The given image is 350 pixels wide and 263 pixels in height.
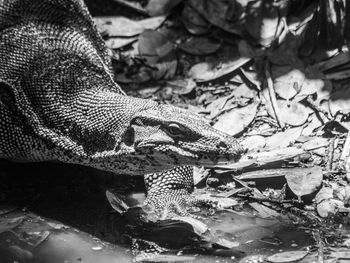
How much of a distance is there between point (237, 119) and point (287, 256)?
1893mm

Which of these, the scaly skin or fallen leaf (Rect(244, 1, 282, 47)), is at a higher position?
fallen leaf (Rect(244, 1, 282, 47))

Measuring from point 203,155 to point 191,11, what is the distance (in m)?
2.87

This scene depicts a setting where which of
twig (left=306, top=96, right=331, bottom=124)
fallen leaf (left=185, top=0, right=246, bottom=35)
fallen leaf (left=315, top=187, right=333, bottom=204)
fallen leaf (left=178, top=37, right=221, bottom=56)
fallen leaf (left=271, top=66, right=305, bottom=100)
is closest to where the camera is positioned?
fallen leaf (left=315, top=187, right=333, bottom=204)

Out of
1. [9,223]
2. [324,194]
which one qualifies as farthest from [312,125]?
[9,223]

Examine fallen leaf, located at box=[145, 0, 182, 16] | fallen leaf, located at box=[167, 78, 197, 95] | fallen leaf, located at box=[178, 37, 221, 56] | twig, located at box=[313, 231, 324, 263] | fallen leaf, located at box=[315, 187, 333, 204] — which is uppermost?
fallen leaf, located at box=[145, 0, 182, 16]

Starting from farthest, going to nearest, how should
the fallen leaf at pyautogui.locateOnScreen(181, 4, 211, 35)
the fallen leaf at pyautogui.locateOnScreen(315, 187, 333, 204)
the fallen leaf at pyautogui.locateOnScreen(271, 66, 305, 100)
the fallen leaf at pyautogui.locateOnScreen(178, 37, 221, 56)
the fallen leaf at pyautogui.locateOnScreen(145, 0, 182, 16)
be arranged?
the fallen leaf at pyautogui.locateOnScreen(145, 0, 182, 16)
the fallen leaf at pyautogui.locateOnScreen(181, 4, 211, 35)
the fallen leaf at pyautogui.locateOnScreen(178, 37, 221, 56)
the fallen leaf at pyautogui.locateOnScreen(271, 66, 305, 100)
the fallen leaf at pyautogui.locateOnScreen(315, 187, 333, 204)

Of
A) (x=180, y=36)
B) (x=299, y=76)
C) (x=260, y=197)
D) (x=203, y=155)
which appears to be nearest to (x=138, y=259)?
(x=203, y=155)

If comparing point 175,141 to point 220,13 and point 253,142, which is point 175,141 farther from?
point 220,13

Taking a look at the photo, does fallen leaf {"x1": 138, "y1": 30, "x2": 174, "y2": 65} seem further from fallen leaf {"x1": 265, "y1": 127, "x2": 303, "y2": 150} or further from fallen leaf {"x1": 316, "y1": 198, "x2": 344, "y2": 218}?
fallen leaf {"x1": 316, "y1": 198, "x2": 344, "y2": 218}

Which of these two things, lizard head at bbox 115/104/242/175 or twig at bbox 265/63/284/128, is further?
twig at bbox 265/63/284/128

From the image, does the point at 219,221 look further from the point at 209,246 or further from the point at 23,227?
the point at 23,227

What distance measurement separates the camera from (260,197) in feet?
17.4

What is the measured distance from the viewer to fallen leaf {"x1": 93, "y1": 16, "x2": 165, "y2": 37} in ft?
24.0

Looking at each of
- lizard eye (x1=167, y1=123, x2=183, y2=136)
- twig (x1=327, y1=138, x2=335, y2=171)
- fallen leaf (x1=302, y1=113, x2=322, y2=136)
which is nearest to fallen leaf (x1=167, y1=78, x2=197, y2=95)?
fallen leaf (x1=302, y1=113, x2=322, y2=136)
